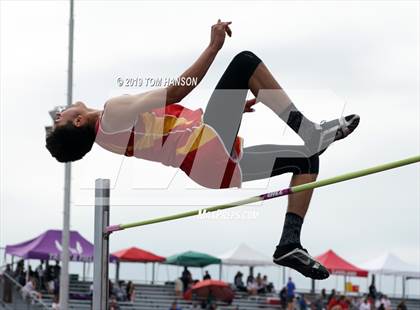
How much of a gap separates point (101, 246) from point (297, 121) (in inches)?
62.3

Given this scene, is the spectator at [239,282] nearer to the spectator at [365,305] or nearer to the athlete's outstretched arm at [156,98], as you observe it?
the spectator at [365,305]

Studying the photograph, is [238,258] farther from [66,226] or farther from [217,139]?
[217,139]

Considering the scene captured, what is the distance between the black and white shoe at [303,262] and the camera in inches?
217

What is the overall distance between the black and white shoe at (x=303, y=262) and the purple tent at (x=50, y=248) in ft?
45.2

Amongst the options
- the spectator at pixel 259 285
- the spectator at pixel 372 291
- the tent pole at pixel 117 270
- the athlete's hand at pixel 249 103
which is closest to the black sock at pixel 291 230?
the athlete's hand at pixel 249 103

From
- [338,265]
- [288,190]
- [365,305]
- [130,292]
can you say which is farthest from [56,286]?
[288,190]

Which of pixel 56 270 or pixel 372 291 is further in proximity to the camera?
pixel 372 291

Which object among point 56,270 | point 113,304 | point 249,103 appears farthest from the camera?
point 56,270

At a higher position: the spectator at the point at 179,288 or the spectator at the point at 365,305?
the spectator at the point at 179,288

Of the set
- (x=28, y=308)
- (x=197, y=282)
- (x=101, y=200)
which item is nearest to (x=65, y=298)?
(x=28, y=308)

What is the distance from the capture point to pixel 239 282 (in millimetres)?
22344

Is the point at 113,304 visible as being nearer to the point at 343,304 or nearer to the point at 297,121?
the point at 343,304

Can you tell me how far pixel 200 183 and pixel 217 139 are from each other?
1.17 feet

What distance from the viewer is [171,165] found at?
564cm
